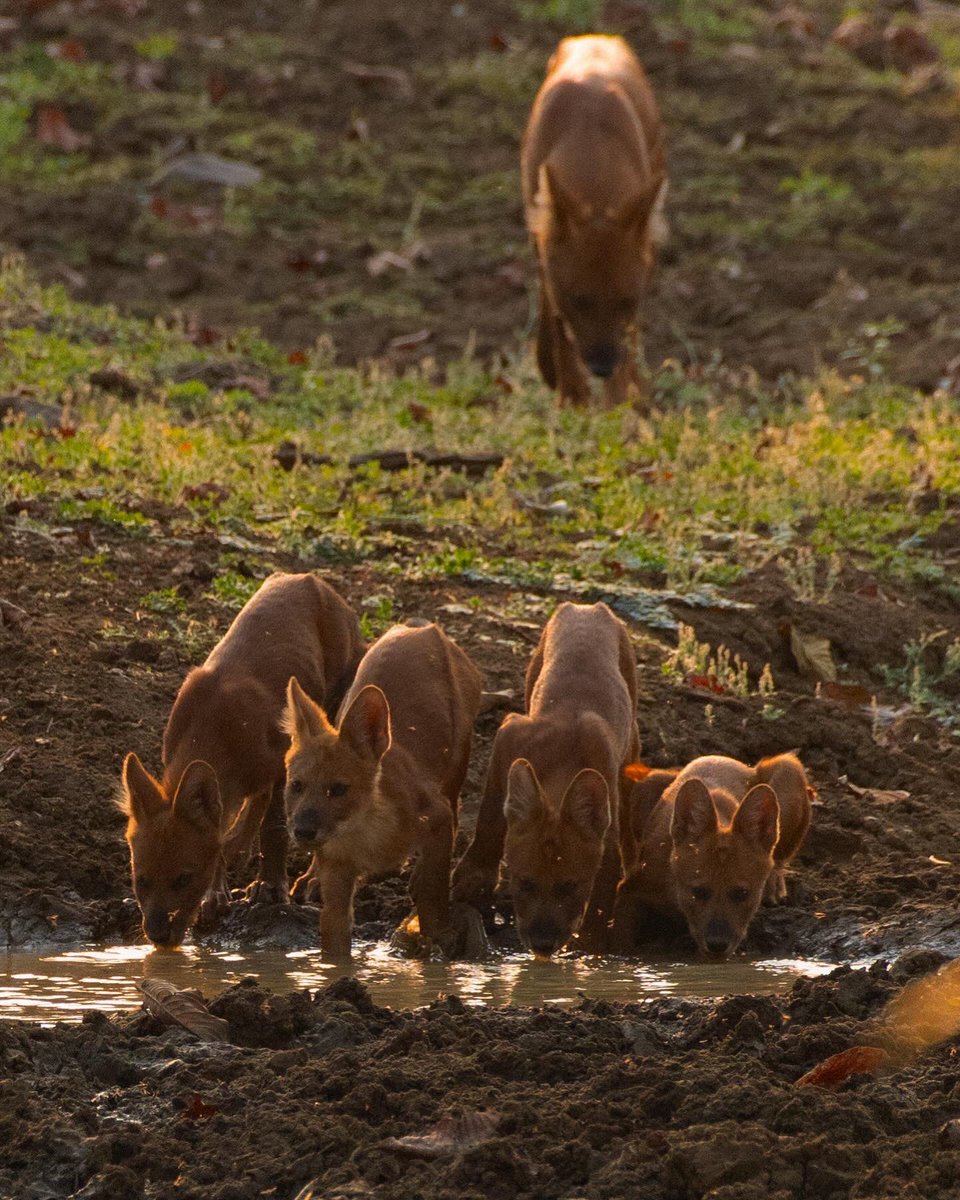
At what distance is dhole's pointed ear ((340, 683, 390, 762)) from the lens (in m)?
7.57

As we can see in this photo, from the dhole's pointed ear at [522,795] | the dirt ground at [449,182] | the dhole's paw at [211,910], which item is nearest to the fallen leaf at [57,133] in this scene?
the dirt ground at [449,182]

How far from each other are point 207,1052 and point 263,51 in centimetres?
1685

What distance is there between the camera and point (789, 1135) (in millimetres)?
5031

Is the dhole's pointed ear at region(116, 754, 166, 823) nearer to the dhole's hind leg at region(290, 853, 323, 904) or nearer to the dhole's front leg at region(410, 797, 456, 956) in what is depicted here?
the dhole's hind leg at region(290, 853, 323, 904)

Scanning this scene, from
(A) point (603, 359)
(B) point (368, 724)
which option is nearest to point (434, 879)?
(B) point (368, 724)

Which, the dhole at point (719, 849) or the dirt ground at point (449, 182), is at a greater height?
the dirt ground at point (449, 182)

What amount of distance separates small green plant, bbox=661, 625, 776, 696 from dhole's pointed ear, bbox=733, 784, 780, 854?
1631mm

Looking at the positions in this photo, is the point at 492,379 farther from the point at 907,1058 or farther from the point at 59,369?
the point at 907,1058

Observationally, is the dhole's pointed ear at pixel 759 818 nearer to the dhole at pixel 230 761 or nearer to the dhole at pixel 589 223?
the dhole at pixel 230 761

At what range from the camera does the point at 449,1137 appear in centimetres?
504

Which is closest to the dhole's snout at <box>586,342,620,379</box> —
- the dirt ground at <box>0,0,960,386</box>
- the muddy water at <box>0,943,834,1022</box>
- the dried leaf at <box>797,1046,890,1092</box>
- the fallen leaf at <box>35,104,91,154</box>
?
the dirt ground at <box>0,0,960,386</box>

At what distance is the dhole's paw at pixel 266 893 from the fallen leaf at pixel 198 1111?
9.45ft

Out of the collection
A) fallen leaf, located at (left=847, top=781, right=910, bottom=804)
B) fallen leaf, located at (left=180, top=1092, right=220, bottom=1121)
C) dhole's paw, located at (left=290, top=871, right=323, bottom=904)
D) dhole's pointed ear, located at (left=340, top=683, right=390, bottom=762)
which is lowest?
dhole's paw, located at (left=290, top=871, right=323, bottom=904)

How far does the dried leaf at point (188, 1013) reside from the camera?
6.03 metres
